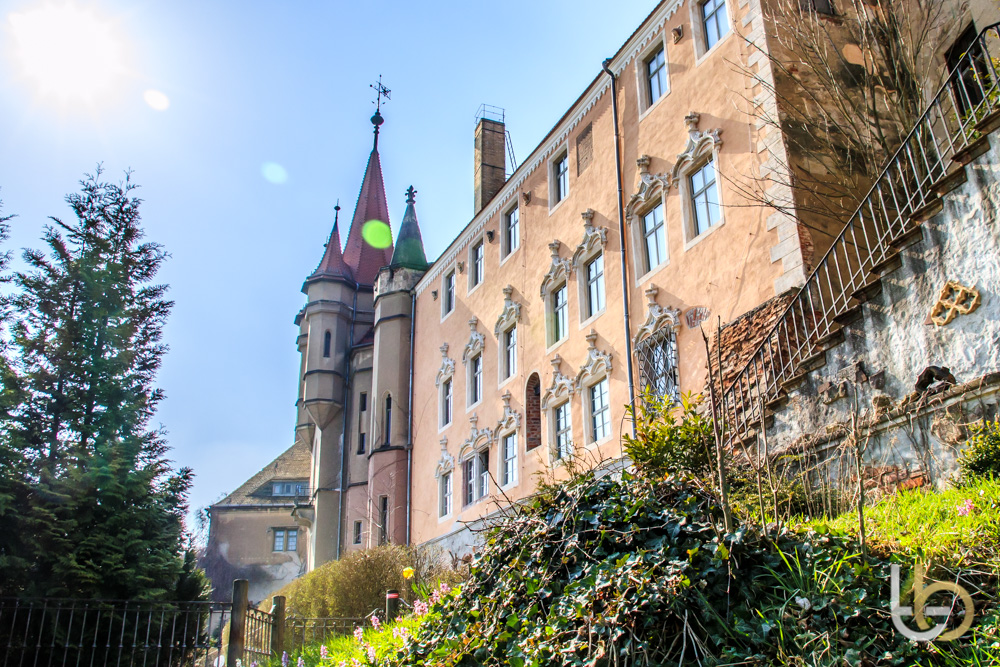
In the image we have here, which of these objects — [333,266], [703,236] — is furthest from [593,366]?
[333,266]

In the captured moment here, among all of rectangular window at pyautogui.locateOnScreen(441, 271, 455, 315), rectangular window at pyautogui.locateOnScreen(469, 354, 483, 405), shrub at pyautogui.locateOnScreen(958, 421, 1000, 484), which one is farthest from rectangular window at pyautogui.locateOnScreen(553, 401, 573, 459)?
shrub at pyautogui.locateOnScreen(958, 421, 1000, 484)

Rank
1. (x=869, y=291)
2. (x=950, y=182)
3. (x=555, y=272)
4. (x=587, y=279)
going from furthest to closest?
(x=555, y=272) < (x=587, y=279) < (x=869, y=291) < (x=950, y=182)

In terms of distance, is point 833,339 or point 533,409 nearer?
point 833,339

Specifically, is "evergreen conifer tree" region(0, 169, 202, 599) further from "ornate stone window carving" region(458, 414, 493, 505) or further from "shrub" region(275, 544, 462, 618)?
"ornate stone window carving" region(458, 414, 493, 505)

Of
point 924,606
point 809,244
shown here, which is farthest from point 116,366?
point 924,606

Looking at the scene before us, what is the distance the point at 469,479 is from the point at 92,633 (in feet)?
40.4

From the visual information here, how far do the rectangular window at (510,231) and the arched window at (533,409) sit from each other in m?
4.10

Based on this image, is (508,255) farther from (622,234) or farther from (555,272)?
(622,234)

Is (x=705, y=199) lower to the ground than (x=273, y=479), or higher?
lower

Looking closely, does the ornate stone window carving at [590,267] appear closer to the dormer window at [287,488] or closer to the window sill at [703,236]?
the window sill at [703,236]

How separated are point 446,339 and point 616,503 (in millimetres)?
20283

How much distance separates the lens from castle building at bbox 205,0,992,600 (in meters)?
14.2

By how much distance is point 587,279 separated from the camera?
61.6 feet

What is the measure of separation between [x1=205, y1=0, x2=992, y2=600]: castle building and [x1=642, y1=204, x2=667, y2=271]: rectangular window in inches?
1.7
